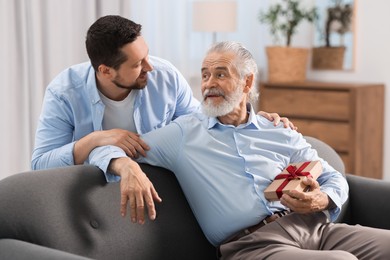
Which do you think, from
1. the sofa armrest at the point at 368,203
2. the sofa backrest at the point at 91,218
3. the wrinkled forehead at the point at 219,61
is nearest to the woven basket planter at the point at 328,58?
the sofa armrest at the point at 368,203

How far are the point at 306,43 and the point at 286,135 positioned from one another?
323 centimetres

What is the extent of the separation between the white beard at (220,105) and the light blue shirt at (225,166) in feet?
0.19

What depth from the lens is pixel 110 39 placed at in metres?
2.66

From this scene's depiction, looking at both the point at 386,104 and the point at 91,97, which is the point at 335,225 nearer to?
the point at 91,97

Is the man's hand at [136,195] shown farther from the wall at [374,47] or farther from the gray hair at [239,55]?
the wall at [374,47]

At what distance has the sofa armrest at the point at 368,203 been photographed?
113 inches

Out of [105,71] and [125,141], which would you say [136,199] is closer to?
[125,141]

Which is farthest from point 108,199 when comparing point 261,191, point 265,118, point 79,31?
point 79,31

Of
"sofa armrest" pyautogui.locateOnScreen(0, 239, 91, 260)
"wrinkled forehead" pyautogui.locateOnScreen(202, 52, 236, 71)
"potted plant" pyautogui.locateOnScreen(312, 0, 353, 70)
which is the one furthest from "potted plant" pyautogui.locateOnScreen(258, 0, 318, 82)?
"sofa armrest" pyautogui.locateOnScreen(0, 239, 91, 260)

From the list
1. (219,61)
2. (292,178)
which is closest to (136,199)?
(292,178)

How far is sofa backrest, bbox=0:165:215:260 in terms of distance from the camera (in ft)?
7.20

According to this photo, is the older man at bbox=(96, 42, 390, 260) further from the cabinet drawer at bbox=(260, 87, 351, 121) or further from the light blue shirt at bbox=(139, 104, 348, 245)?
the cabinet drawer at bbox=(260, 87, 351, 121)

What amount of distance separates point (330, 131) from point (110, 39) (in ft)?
9.63

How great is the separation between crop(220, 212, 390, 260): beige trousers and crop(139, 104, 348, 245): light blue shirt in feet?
0.24
